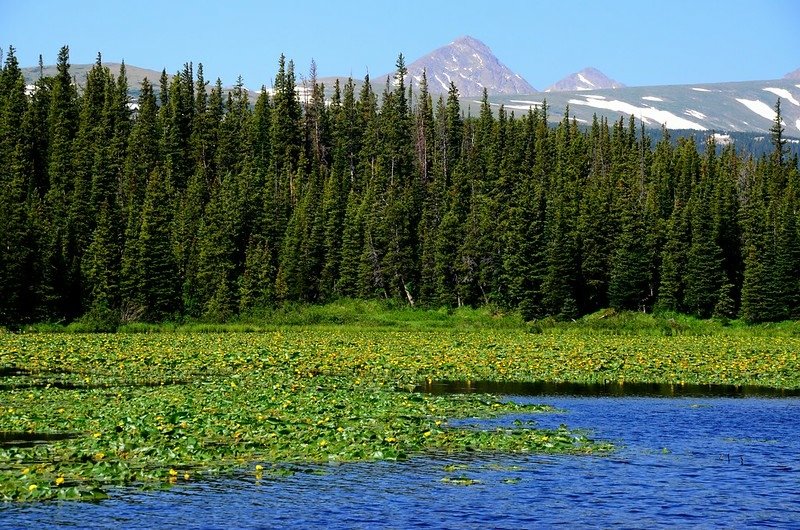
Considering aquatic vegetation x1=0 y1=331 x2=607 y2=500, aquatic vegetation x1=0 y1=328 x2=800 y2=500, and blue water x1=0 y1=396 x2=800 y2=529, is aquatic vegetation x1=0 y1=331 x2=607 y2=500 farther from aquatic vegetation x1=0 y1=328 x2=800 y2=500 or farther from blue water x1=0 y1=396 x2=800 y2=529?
blue water x1=0 y1=396 x2=800 y2=529

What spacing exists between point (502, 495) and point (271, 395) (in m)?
15.4

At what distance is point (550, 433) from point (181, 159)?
109 metres

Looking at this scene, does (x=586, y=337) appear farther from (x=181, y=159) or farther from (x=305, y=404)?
(x=181, y=159)

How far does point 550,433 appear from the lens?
2981cm

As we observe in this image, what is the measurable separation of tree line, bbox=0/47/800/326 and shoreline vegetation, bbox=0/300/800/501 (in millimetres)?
12134

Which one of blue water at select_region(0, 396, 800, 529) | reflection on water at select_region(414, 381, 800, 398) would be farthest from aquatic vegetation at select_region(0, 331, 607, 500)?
reflection on water at select_region(414, 381, 800, 398)

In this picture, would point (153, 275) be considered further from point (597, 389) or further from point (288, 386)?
point (597, 389)

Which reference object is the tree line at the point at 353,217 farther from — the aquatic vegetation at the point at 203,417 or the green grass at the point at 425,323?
the aquatic vegetation at the point at 203,417

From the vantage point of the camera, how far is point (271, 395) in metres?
36.3

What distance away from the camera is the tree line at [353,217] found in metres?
92.1

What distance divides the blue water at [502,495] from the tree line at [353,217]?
60409 millimetres

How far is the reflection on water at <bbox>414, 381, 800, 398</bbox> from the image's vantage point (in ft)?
135

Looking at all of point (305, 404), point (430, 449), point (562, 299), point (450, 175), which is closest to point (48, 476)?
point (430, 449)

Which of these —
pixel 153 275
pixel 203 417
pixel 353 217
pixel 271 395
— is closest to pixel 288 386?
pixel 271 395
